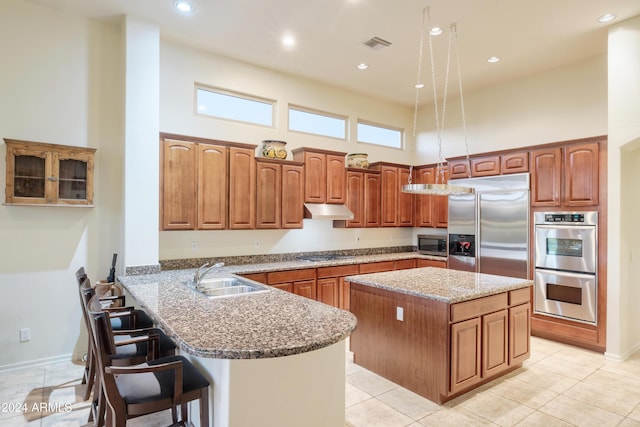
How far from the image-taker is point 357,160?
19.1ft

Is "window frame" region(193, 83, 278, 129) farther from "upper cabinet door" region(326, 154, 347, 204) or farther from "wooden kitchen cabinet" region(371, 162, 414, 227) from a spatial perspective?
"wooden kitchen cabinet" region(371, 162, 414, 227)

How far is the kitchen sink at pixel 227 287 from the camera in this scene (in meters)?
3.08

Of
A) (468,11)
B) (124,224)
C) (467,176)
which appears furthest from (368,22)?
(124,224)

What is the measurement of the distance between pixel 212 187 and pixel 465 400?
134 inches

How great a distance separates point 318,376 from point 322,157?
12.2 feet

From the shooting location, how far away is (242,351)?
62.6 inches

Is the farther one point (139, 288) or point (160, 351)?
point (139, 288)

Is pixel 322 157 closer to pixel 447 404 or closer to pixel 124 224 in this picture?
pixel 124 224

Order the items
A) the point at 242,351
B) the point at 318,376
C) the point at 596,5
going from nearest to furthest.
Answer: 1. the point at 242,351
2. the point at 318,376
3. the point at 596,5

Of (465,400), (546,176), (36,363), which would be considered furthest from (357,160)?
(36,363)

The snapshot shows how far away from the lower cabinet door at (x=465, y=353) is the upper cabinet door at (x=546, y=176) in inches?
94.8

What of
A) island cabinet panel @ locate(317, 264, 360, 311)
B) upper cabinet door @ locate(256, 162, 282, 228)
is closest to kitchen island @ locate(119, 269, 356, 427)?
upper cabinet door @ locate(256, 162, 282, 228)

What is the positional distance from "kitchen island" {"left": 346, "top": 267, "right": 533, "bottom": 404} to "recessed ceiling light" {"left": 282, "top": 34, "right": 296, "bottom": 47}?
2.89 meters

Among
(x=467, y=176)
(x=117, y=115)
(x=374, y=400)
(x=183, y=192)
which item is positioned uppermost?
(x=117, y=115)
